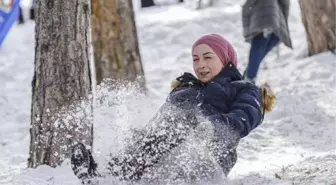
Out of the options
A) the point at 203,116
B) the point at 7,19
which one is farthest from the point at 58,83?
the point at 7,19

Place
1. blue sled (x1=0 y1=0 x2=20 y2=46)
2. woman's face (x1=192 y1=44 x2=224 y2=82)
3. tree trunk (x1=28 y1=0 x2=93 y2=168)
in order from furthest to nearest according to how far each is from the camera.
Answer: blue sled (x1=0 y1=0 x2=20 y2=46), woman's face (x1=192 y1=44 x2=224 y2=82), tree trunk (x1=28 y1=0 x2=93 y2=168)

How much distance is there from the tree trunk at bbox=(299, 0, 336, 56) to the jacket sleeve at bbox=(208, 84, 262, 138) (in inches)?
147

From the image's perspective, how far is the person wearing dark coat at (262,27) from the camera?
243 inches

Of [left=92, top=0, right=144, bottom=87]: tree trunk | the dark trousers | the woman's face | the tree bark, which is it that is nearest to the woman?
the woman's face

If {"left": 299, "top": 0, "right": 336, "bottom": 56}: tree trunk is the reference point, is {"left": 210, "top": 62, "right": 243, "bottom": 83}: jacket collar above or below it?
above

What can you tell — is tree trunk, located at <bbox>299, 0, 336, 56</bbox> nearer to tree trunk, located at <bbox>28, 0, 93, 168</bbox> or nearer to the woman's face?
the woman's face

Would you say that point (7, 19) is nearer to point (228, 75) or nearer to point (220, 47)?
point (220, 47)

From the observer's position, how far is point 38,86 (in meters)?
3.63

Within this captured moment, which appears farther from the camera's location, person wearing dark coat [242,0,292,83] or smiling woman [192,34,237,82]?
person wearing dark coat [242,0,292,83]

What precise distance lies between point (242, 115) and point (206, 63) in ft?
1.78

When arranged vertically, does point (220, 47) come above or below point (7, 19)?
above

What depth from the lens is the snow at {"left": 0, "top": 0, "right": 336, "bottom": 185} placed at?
3.62 meters

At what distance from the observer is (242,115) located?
3.33 meters

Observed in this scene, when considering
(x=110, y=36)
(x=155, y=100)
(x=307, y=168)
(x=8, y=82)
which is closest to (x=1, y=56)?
(x=8, y=82)
